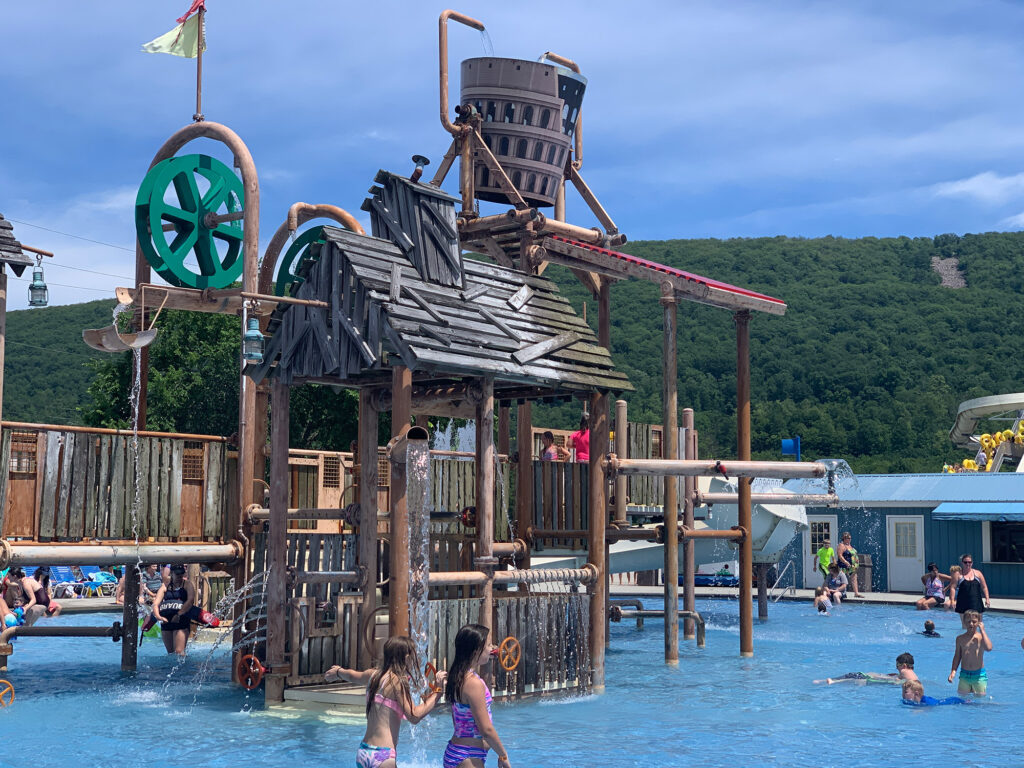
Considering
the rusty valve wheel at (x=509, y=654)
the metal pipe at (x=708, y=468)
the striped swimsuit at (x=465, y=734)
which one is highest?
the metal pipe at (x=708, y=468)

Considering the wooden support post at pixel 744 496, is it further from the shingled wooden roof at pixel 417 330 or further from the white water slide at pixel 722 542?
the white water slide at pixel 722 542

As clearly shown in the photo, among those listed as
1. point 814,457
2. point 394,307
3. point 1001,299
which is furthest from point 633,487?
point 1001,299

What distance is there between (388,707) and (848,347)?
82316 mm

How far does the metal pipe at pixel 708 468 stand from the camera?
15336 millimetres

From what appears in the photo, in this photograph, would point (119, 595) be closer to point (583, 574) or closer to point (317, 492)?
point (317, 492)

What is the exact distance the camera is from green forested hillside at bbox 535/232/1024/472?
7712 cm

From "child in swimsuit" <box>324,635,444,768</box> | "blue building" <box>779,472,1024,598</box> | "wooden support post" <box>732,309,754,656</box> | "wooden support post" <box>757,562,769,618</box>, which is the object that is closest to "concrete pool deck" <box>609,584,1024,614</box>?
"blue building" <box>779,472,1024,598</box>

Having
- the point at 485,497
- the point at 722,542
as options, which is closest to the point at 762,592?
the point at 722,542

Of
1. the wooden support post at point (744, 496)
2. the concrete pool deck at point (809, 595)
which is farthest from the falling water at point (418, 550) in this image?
the concrete pool deck at point (809, 595)

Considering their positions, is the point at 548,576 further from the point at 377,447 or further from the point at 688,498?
the point at 688,498

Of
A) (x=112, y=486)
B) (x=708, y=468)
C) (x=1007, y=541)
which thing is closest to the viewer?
(x=112, y=486)

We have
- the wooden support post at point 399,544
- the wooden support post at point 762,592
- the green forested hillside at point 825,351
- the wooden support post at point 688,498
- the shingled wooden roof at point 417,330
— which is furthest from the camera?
the green forested hillside at point 825,351

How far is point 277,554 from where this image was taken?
1364 cm

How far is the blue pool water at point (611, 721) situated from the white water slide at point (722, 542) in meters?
5.10
